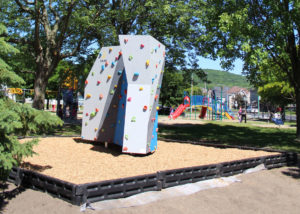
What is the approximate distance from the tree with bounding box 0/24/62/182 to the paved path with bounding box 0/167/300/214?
674 mm

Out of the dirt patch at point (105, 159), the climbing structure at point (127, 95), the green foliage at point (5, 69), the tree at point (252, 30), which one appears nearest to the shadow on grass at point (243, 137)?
the tree at point (252, 30)

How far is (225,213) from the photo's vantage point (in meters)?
4.80

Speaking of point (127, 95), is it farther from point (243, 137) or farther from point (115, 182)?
point (243, 137)

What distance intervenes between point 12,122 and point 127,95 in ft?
15.5

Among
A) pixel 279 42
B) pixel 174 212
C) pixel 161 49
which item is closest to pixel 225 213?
pixel 174 212

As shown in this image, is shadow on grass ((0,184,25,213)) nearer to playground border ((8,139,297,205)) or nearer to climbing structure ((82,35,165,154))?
playground border ((8,139,297,205))

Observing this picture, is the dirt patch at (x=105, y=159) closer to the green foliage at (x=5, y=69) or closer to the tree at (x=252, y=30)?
the green foliage at (x=5, y=69)

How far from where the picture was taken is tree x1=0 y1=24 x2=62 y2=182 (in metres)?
4.11

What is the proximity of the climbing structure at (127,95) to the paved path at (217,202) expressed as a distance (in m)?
3.24

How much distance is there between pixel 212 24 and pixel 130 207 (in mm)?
10658

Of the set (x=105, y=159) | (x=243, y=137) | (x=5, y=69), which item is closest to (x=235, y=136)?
(x=243, y=137)

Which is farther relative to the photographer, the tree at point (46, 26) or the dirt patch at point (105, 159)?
the tree at point (46, 26)

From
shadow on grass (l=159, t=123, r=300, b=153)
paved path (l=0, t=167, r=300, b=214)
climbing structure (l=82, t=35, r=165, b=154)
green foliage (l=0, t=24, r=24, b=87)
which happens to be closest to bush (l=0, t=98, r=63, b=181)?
green foliage (l=0, t=24, r=24, b=87)

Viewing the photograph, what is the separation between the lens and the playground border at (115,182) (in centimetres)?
492
